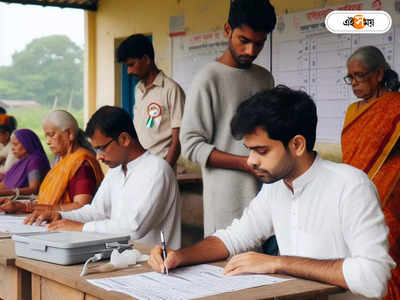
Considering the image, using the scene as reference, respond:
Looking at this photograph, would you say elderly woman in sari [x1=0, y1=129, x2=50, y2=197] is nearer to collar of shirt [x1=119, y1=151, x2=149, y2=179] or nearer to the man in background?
the man in background

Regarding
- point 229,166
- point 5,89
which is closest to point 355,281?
point 229,166

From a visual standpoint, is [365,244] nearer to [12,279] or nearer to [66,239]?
[66,239]

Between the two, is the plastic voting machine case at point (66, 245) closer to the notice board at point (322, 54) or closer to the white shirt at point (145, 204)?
the white shirt at point (145, 204)

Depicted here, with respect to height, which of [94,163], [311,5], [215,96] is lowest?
[94,163]

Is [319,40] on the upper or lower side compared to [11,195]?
upper

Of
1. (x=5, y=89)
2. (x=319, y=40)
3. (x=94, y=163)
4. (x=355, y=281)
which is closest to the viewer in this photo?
(x=355, y=281)

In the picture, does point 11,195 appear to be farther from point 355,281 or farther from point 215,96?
point 355,281

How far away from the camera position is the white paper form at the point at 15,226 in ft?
9.31

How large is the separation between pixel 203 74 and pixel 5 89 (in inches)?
306

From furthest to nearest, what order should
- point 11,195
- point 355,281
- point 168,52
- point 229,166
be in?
point 168,52 → point 11,195 → point 229,166 → point 355,281

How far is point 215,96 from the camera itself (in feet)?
9.07

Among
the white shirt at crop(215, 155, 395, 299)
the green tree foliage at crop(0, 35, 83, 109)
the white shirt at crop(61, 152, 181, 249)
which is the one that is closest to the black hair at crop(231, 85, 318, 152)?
the white shirt at crop(215, 155, 395, 299)

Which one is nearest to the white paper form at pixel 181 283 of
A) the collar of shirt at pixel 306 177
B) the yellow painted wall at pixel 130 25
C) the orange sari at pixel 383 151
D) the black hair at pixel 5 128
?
the collar of shirt at pixel 306 177

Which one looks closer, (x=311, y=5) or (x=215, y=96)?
(x=215, y=96)
